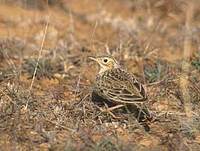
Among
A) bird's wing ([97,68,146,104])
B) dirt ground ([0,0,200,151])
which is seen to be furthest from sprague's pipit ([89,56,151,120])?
dirt ground ([0,0,200,151])

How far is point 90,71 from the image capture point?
7.69 meters

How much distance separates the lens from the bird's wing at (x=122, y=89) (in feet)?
18.8

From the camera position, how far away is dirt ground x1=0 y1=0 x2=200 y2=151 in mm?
5531

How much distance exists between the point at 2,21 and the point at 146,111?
427 centimetres

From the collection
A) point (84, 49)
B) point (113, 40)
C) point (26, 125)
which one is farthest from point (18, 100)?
point (113, 40)

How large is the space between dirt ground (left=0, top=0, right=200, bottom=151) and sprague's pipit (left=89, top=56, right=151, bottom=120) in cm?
16

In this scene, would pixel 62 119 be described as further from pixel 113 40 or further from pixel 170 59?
pixel 113 40

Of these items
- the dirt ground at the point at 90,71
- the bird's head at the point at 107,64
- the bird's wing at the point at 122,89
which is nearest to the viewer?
the dirt ground at the point at 90,71

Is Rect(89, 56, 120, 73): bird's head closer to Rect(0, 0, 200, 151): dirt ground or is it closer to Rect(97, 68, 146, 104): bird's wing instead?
Rect(97, 68, 146, 104): bird's wing

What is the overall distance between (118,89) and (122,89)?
0.05 meters

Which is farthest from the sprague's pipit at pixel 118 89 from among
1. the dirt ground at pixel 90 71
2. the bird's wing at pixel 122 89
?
the dirt ground at pixel 90 71

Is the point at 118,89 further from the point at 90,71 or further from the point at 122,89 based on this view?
the point at 90,71

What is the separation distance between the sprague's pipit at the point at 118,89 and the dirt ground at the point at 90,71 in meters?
0.16

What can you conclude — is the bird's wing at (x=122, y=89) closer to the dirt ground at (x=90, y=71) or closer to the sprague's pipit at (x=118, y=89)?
the sprague's pipit at (x=118, y=89)
